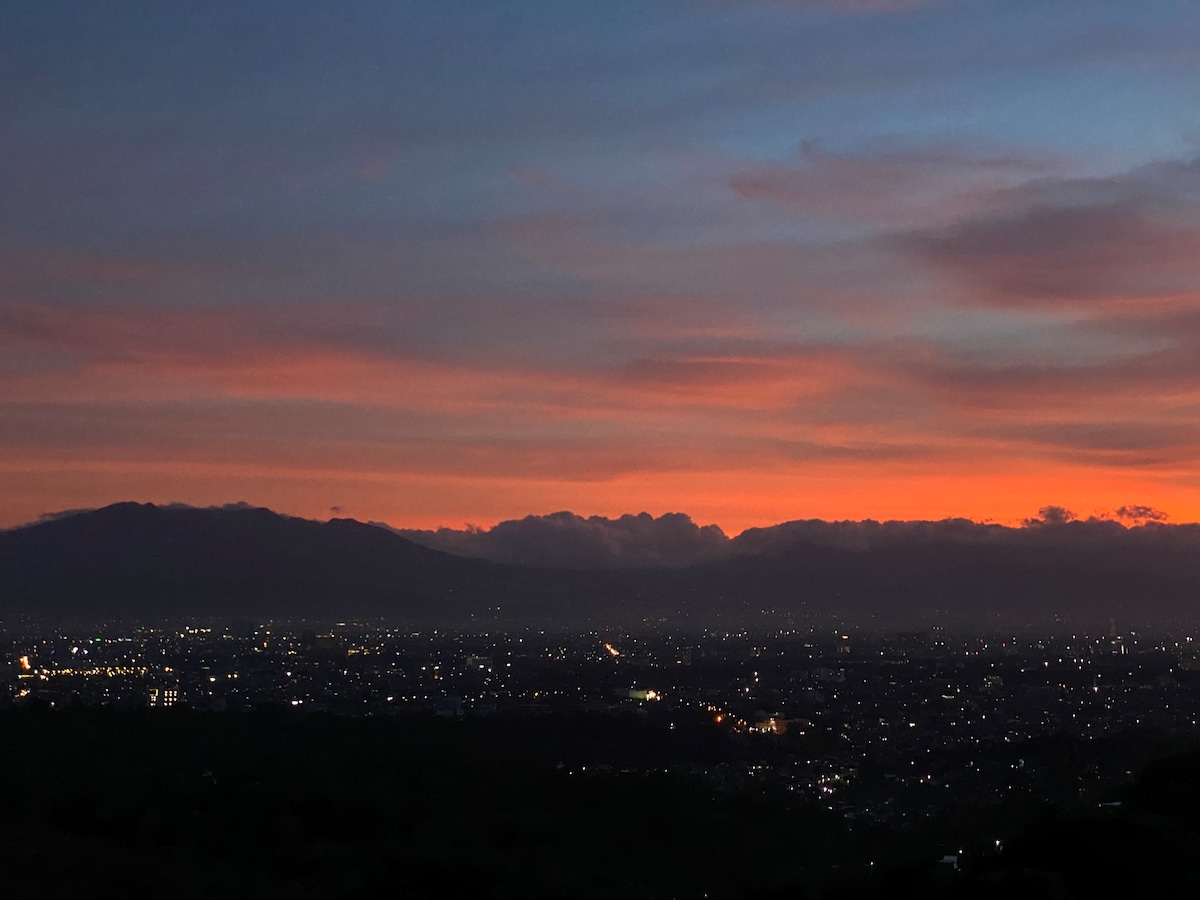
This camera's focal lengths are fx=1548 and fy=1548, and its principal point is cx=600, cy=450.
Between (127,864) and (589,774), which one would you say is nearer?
(127,864)

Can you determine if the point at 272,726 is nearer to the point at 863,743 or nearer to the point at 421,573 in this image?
the point at 863,743

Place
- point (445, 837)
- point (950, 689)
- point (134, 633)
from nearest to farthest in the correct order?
point (445, 837) < point (950, 689) < point (134, 633)

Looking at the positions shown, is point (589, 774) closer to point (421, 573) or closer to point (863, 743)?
point (863, 743)

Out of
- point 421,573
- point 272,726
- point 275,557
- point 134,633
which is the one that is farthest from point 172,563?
point 272,726

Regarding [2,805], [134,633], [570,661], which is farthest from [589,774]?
[134,633]

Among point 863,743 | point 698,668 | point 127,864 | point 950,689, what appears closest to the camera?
point 127,864

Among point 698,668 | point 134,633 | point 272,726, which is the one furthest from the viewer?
point 134,633

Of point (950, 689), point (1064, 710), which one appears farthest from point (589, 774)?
point (950, 689)

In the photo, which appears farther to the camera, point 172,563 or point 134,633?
point 172,563

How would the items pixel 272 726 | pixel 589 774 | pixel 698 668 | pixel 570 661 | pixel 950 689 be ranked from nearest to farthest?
pixel 589 774
pixel 272 726
pixel 950 689
pixel 698 668
pixel 570 661
